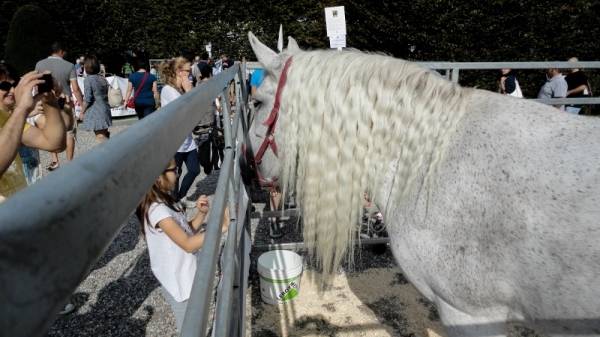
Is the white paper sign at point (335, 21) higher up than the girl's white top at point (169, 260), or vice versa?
the white paper sign at point (335, 21)

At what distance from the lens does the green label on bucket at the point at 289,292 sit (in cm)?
311

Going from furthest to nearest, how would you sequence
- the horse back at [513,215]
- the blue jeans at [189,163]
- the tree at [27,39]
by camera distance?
1. the tree at [27,39]
2. the blue jeans at [189,163]
3. the horse back at [513,215]

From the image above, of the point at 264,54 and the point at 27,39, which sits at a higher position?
the point at 27,39

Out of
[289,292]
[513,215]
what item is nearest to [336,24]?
[289,292]

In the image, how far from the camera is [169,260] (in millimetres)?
2045

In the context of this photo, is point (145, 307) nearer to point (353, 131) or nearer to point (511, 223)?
point (353, 131)

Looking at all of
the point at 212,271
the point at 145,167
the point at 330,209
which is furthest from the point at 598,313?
the point at 145,167

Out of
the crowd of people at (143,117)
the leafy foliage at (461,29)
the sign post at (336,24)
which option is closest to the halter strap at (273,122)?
the crowd of people at (143,117)

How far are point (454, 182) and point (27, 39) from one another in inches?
1099

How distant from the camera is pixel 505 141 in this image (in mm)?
1514

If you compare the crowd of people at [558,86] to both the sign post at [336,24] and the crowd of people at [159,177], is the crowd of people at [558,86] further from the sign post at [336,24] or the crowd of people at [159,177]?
the crowd of people at [159,177]

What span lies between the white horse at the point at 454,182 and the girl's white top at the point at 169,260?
2.31 ft

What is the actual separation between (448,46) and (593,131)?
11.2 m

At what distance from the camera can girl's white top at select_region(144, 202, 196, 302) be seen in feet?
6.66
